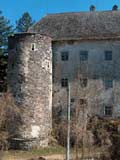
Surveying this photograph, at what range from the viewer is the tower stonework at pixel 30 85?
146ft

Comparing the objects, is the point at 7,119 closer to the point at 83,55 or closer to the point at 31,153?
the point at 31,153

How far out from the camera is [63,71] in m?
49.4

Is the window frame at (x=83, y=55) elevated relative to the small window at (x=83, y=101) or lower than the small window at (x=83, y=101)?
elevated

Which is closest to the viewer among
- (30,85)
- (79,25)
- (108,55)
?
(30,85)

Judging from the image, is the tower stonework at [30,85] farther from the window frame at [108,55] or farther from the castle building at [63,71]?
the window frame at [108,55]

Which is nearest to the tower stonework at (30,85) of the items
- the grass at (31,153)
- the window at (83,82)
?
the grass at (31,153)

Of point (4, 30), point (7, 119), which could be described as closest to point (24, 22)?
point (4, 30)

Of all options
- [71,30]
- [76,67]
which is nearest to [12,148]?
[76,67]

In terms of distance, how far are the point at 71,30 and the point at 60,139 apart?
1278 cm

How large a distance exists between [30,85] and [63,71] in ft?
18.4

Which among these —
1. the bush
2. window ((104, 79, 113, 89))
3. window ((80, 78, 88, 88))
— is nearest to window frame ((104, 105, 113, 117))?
window ((104, 79, 113, 89))

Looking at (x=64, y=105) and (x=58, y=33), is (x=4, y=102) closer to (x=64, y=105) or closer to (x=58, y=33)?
(x=64, y=105)

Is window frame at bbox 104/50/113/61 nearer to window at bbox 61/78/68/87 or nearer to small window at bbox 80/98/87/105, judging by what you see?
window at bbox 61/78/68/87

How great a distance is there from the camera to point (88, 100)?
1870 inches
